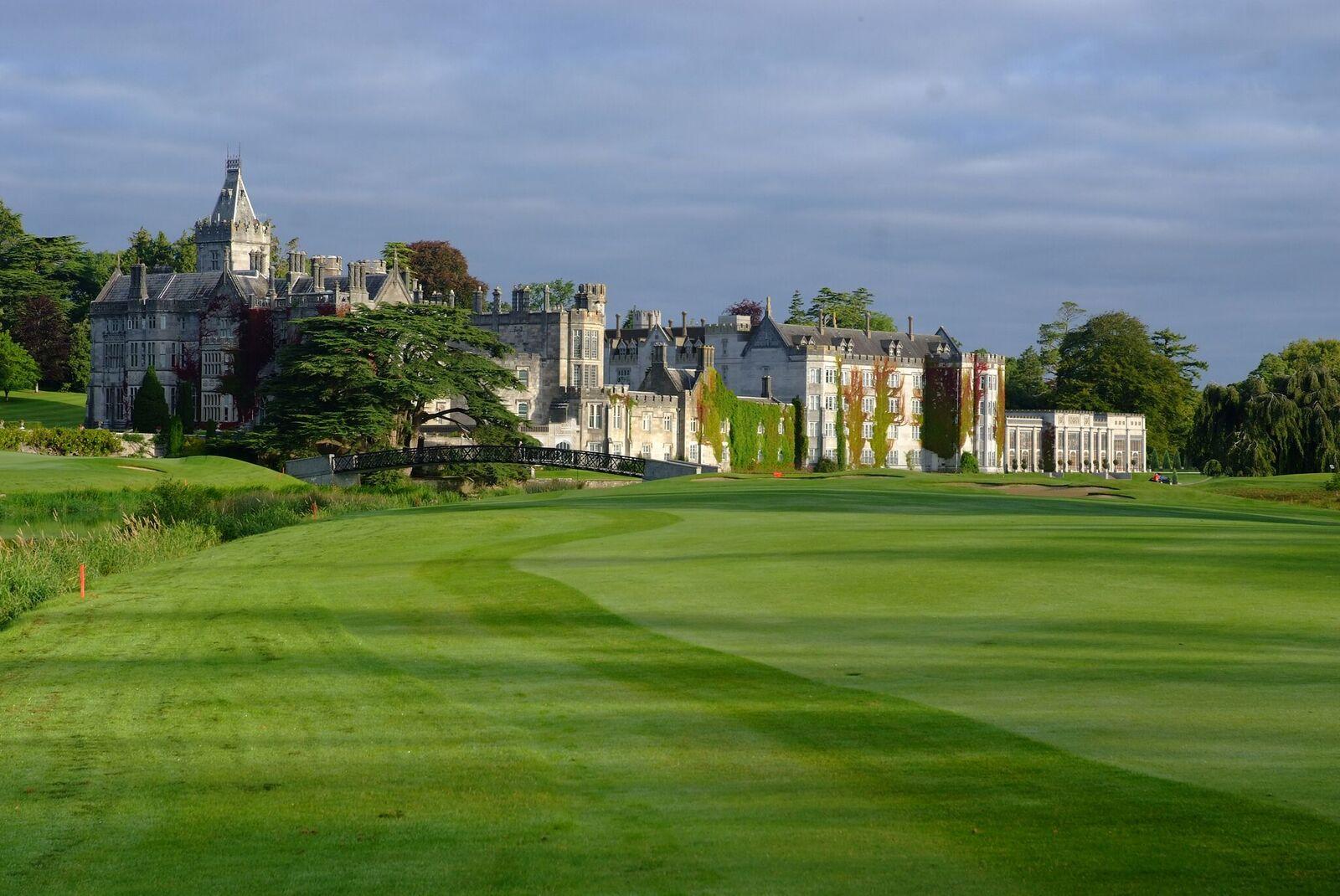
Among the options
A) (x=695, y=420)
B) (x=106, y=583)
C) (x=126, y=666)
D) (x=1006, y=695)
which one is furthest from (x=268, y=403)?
(x=1006, y=695)

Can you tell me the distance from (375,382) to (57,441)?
18230 mm

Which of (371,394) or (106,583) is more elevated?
(371,394)

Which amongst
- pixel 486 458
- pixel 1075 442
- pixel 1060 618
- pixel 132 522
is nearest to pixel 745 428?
pixel 486 458

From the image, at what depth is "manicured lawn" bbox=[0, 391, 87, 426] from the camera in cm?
10844

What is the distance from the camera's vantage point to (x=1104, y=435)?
13600cm

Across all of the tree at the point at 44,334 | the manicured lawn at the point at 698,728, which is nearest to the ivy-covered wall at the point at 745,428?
the tree at the point at 44,334

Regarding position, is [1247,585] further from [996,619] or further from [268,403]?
[268,403]

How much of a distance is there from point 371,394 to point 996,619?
204ft

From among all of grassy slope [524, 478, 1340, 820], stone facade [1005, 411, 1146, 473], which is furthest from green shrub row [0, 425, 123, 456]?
stone facade [1005, 411, 1146, 473]

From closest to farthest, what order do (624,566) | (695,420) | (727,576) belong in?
(727,576)
(624,566)
(695,420)

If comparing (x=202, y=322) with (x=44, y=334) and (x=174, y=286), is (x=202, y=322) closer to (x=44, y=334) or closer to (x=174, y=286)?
(x=174, y=286)

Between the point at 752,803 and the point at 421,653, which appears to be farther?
the point at 421,653

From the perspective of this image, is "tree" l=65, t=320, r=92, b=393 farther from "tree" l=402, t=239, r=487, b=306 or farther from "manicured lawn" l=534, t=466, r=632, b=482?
"manicured lawn" l=534, t=466, r=632, b=482

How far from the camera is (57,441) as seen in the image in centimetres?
8012
